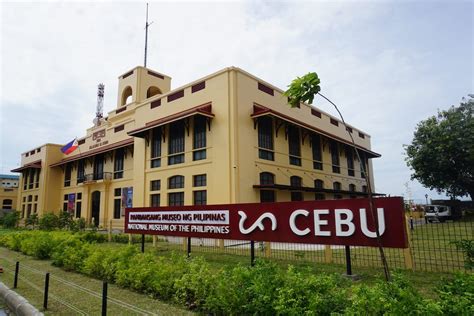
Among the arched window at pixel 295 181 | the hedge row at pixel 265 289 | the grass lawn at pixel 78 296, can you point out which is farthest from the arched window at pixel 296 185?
the grass lawn at pixel 78 296

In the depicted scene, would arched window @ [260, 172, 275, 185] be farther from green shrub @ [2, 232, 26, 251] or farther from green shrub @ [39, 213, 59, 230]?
green shrub @ [39, 213, 59, 230]

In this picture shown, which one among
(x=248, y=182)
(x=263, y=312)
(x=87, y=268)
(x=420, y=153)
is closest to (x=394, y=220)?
(x=263, y=312)

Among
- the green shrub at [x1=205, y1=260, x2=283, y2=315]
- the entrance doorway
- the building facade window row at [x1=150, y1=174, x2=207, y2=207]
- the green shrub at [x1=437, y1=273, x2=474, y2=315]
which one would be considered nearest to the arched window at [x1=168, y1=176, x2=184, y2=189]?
the building facade window row at [x1=150, y1=174, x2=207, y2=207]

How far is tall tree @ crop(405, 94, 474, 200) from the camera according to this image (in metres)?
28.1

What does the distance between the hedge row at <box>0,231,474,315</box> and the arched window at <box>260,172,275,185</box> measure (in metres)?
11.2

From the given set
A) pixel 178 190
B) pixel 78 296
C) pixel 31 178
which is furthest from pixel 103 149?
pixel 78 296

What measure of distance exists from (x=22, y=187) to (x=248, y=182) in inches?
1539

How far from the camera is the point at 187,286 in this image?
5.60 meters

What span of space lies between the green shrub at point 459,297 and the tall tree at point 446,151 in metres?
28.9

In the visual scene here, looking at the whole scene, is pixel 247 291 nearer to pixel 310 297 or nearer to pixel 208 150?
pixel 310 297

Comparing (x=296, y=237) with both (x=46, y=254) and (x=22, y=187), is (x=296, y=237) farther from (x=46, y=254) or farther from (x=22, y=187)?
(x=22, y=187)

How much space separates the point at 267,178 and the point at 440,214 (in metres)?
22.2

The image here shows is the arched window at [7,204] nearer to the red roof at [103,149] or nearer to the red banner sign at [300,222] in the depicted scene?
the red roof at [103,149]

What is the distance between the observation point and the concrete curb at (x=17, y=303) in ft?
18.4
